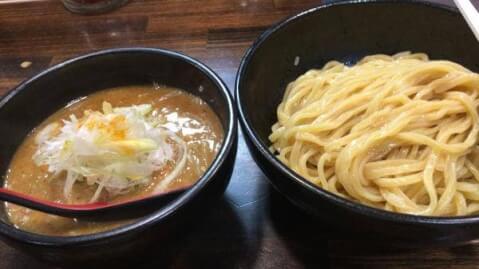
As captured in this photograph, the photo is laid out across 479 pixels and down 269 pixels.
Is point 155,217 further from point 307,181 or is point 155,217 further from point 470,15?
point 470,15

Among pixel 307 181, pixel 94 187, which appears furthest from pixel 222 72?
pixel 307 181

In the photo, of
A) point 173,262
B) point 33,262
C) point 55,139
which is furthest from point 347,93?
point 33,262

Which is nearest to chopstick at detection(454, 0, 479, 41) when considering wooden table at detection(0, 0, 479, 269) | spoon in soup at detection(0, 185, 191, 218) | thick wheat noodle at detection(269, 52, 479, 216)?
thick wheat noodle at detection(269, 52, 479, 216)

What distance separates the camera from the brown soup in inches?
37.2

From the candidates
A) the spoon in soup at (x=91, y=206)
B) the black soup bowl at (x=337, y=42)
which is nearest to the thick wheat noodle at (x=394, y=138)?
the black soup bowl at (x=337, y=42)

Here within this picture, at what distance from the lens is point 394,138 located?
1.03 metres

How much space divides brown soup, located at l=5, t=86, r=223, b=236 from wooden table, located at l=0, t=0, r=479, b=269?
13cm

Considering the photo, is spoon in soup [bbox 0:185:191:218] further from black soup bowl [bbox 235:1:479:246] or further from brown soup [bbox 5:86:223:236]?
black soup bowl [bbox 235:1:479:246]

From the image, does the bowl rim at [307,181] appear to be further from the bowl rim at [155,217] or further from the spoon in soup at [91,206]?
the spoon in soup at [91,206]

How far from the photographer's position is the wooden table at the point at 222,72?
0.99m

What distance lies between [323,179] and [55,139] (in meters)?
0.66

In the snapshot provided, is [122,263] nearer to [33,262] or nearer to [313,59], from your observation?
[33,262]

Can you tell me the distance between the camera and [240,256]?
3.30 feet

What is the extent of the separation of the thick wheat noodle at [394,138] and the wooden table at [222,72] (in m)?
0.11
